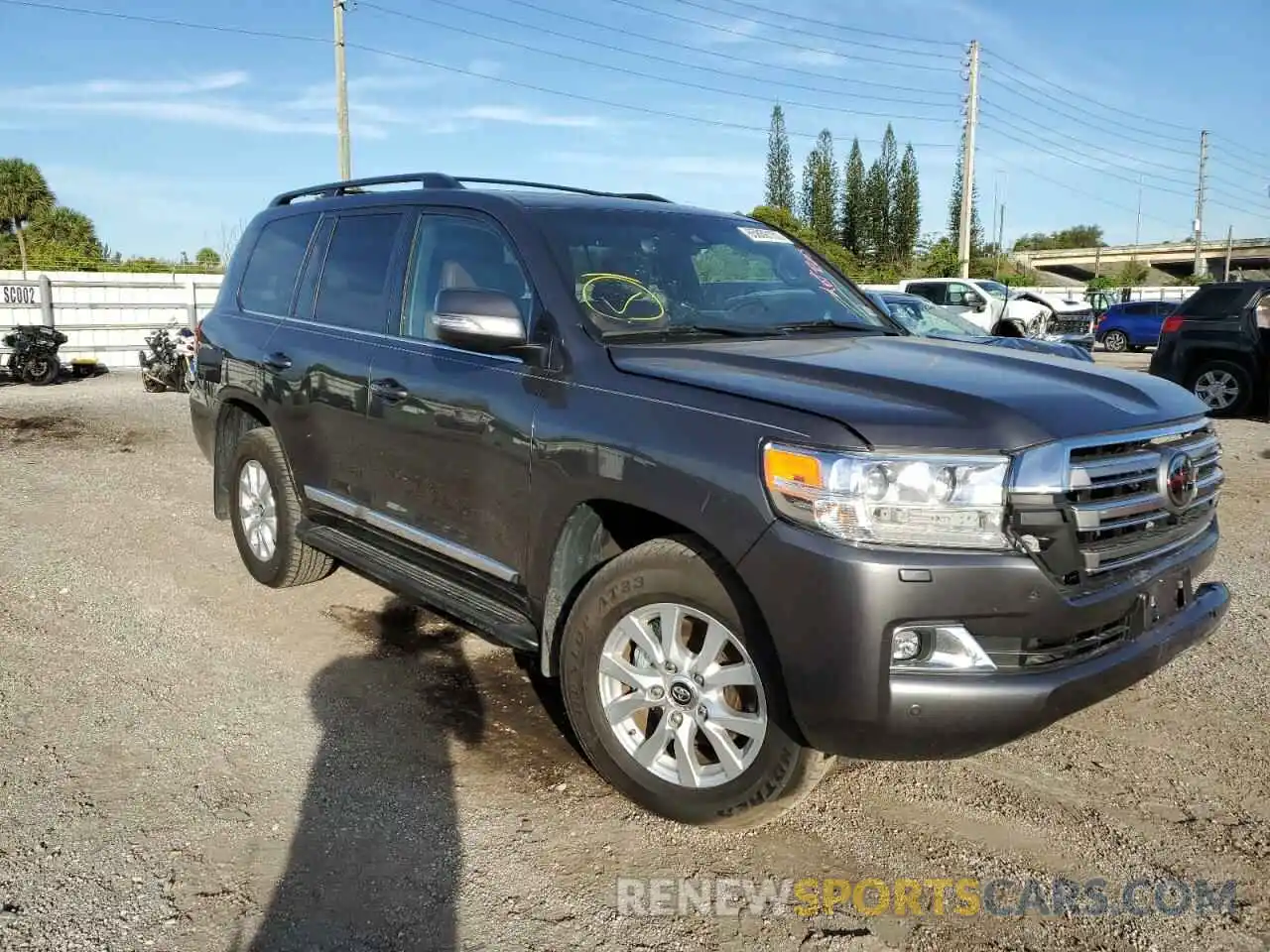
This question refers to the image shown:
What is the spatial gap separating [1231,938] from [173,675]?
3843 millimetres

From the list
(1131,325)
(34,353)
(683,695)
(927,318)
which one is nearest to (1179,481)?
A: (683,695)

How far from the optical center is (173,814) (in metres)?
3.16

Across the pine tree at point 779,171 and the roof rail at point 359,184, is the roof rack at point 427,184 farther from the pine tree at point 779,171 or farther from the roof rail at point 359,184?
the pine tree at point 779,171

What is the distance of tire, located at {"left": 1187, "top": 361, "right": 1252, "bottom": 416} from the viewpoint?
1228cm

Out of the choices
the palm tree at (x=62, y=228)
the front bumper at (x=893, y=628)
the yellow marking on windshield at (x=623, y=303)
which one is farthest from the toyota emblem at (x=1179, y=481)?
the palm tree at (x=62, y=228)

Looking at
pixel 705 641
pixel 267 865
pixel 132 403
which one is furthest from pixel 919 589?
pixel 132 403

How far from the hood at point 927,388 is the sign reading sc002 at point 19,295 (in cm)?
1708

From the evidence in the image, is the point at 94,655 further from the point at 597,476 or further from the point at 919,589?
the point at 919,589

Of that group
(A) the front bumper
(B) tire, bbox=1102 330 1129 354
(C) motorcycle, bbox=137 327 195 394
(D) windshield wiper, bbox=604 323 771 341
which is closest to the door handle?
(D) windshield wiper, bbox=604 323 771 341

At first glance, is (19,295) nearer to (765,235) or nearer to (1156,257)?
(765,235)

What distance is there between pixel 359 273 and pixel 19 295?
15.4m

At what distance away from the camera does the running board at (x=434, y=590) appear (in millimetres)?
3570

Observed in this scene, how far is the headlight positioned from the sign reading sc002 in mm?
18090

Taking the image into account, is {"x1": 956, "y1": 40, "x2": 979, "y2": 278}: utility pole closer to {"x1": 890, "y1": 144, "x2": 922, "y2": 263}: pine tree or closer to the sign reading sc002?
the sign reading sc002
